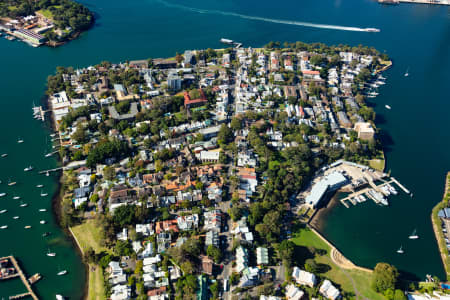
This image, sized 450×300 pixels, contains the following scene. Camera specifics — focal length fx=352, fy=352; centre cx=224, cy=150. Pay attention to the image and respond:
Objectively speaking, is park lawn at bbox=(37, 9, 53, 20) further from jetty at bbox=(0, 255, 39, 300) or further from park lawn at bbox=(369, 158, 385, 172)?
park lawn at bbox=(369, 158, 385, 172)

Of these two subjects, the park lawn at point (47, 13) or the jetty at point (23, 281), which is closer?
the jetty at point (23, 281)

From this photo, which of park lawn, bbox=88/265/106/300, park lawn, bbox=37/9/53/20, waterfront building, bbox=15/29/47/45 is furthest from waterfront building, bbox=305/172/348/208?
park lawn, bbox=37/9/53/20

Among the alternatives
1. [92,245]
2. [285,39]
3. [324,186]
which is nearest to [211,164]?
[324,186]

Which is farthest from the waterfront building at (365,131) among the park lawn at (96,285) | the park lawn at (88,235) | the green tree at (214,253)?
the park lawn at (96,285)

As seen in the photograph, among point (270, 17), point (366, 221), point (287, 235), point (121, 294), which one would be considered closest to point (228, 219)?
point (287, 235)

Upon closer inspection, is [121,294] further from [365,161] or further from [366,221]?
[365,161]

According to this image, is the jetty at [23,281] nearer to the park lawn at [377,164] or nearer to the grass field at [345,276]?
the grass field at [345,276]
